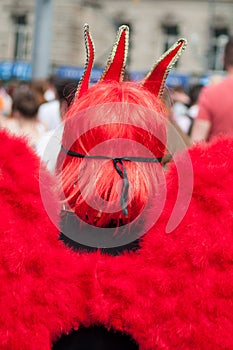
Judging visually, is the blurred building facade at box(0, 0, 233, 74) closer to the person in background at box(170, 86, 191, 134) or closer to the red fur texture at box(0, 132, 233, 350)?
the person in background at box(170, 86, 191, 134)

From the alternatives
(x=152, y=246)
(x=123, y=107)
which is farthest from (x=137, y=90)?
(x=152, y=246)

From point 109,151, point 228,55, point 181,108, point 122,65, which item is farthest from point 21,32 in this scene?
point 109,151

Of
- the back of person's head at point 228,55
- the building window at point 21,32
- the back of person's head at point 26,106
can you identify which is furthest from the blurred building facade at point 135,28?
the back of person's head at point 228,55

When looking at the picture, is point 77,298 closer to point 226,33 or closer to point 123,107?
point 123,107

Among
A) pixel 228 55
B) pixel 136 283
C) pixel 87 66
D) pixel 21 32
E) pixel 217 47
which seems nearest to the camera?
pixel 136 283

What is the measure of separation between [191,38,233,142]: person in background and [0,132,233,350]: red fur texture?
2.58 meters

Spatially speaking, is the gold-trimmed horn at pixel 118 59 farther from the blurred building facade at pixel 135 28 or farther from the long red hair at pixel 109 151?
the blurred building facade at pixel 135 28

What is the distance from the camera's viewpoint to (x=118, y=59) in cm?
195

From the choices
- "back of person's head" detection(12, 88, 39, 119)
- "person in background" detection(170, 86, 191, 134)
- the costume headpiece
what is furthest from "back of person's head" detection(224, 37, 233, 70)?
the costume headpiece

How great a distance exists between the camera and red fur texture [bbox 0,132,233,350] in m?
1.67

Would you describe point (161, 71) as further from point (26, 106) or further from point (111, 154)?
point (26, 106)

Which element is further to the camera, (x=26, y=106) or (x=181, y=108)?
(x=181, y=108)

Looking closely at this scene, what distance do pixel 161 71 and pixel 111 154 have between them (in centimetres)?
34

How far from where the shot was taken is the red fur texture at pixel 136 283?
1.67 meters
